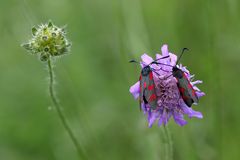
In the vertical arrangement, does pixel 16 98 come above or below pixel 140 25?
below

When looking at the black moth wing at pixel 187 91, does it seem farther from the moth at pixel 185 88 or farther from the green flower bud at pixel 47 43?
the green flower bud at pixel 47 43

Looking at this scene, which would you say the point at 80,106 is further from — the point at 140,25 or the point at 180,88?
the point at 180,88

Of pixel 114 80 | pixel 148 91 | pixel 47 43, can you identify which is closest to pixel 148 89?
pixel 148 91

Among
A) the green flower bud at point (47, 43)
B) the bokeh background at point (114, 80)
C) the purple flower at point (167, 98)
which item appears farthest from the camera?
the bokeh background at point (114, 80)

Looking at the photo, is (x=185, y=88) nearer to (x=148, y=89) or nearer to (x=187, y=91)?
(x=187, y=91)

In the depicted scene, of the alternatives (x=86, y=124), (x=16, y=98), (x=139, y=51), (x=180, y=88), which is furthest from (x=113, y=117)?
(x=180, y=88)

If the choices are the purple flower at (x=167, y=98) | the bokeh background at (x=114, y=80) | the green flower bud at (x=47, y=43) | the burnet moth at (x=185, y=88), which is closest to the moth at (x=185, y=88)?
the burnet moth at (x=185, y=88)

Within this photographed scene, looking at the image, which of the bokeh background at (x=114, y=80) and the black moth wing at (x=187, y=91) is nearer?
the black moth wing at (x=187, y=91)
